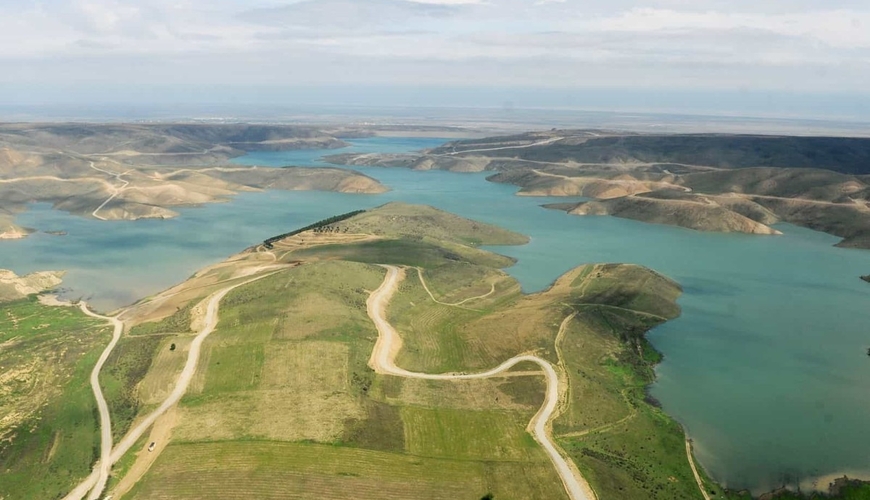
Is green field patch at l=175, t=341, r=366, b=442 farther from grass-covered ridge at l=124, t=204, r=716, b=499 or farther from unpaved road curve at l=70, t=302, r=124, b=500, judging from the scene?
unpaved road curve at l=70, t=302, r=124, b=500

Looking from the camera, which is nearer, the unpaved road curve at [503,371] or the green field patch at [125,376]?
the unpaved road curve at [503,371]

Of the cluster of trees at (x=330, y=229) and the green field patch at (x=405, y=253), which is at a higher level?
the cluster of trees at (x=330, y=229)

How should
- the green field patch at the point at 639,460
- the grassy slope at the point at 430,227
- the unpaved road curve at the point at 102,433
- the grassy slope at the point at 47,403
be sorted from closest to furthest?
the unpaved road curve at the point at 102,433, the grassy slope at the point at 47,403, the green field patch at the point at 639,460, the grassy slope at the point at 430,227

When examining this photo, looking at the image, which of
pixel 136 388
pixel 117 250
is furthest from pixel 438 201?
pixel 136 388

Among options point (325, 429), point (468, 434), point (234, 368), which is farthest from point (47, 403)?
point (468, 434)

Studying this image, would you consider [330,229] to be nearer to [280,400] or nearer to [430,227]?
[430,227]

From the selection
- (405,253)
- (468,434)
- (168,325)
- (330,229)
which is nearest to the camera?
(468,434)

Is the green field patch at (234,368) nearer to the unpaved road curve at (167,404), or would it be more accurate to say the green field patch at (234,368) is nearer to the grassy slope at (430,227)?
the unpaved road curve at (167,404)

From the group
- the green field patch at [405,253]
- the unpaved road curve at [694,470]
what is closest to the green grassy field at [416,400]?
the unpaved road curve at [694,470]
